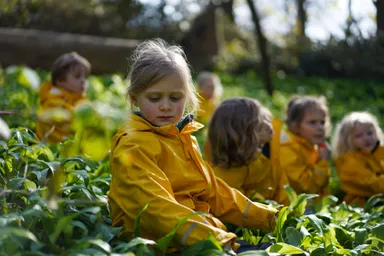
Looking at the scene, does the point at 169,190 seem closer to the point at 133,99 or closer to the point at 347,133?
the point at 133,99

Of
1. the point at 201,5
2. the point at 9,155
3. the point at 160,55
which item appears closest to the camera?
the point at 160,55

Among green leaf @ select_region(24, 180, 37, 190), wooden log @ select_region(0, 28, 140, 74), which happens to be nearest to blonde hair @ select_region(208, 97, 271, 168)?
green leaf @ select_region(24, 180, 37, 190)

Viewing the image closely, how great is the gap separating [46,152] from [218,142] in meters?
1.43

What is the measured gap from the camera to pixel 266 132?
5156mm

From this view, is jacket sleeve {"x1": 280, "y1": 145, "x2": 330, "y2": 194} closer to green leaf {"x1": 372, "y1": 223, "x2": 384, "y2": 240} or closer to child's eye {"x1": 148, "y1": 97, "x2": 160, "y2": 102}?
green leaf {"x1": 372, "y1": 223, "x2": 384, "y2": 240}

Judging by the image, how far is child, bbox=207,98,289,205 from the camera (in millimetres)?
4902

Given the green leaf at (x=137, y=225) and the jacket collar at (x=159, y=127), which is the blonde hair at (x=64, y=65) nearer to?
the jacket collar at (x=159, y=127)

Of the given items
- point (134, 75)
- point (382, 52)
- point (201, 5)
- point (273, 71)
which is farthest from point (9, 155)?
point (201, 5)

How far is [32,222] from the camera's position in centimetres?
279

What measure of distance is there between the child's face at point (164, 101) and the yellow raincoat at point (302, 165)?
2.48m

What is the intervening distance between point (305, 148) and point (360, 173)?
631mm

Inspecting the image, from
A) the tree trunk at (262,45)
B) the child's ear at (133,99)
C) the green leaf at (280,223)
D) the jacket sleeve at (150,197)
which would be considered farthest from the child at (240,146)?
the tree trunk at (262,45)

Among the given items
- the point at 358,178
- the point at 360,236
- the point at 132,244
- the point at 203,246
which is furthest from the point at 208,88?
the point at 132,244

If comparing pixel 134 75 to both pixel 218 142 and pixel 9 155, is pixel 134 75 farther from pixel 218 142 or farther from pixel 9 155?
pixel 218 142
